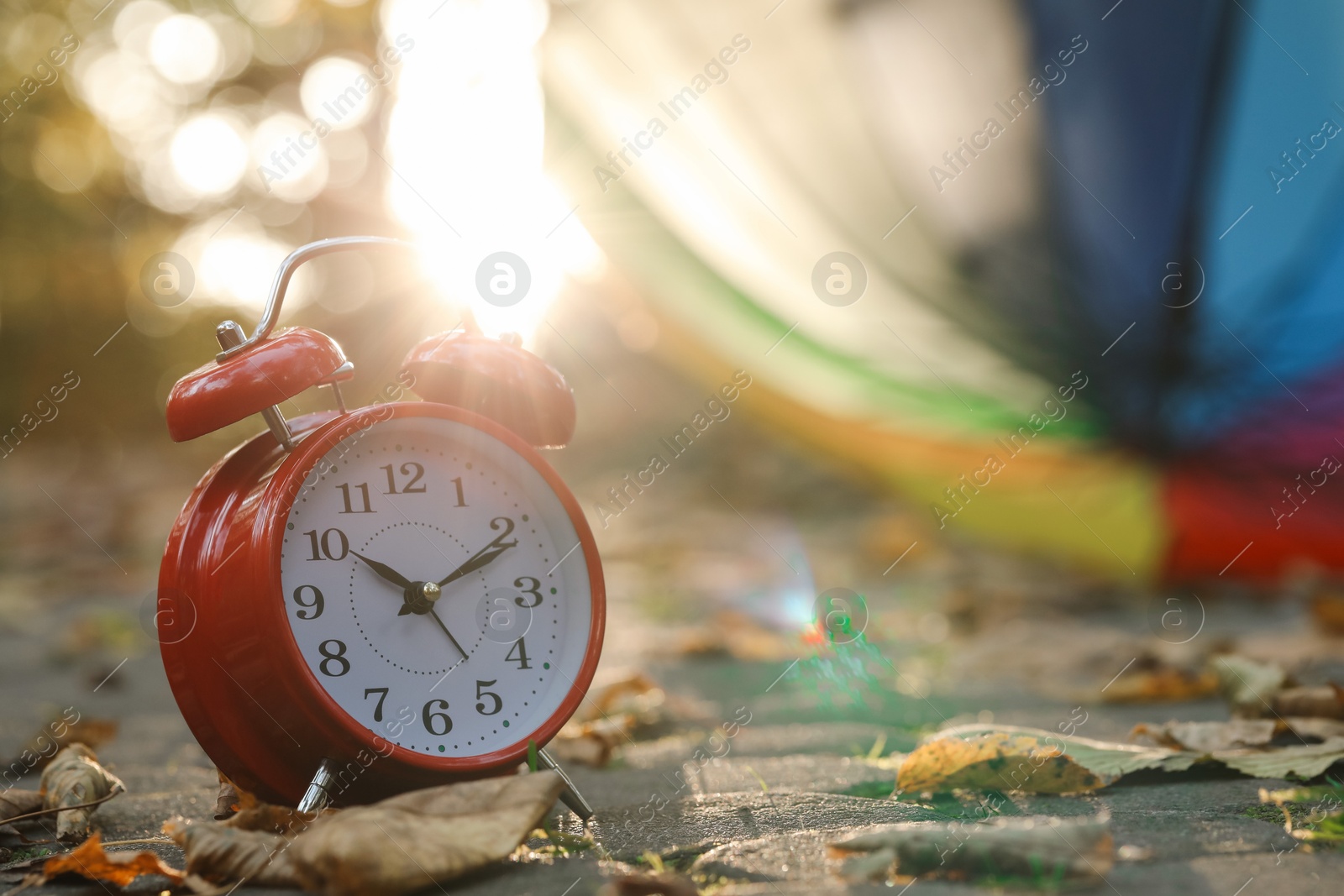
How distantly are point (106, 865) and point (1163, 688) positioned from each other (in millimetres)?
2375

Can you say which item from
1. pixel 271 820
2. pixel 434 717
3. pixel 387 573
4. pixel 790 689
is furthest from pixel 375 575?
pixel 790 689

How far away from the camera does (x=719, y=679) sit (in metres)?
3.26

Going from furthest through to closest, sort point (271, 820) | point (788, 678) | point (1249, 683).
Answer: point (788, 678), point (1249, 683), point (271, 820)

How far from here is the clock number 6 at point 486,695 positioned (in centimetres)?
164

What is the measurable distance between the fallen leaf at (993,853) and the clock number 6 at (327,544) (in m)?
0.87

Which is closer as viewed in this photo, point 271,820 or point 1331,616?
point 271,820

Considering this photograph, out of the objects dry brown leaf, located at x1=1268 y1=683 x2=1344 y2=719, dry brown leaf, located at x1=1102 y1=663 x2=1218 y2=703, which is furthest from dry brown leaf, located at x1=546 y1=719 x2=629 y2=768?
dry brown leaf, located at x1=1268 y1=683 x2=1344 y2=719

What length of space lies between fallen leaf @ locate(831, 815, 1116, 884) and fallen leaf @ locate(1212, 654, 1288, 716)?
1171mm

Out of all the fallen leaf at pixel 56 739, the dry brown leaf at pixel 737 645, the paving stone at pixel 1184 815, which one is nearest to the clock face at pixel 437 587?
the paving stone at pixel 1184 815

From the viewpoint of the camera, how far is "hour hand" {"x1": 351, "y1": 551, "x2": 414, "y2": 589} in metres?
1.60

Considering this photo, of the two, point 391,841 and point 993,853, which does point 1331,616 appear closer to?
point 993,853

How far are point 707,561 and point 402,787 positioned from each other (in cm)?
451

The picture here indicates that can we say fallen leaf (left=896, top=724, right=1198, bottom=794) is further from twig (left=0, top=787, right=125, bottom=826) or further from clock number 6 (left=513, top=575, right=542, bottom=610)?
twig (left=0, top=787, right=125, bottom=826)

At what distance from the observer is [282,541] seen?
151 centimetres
